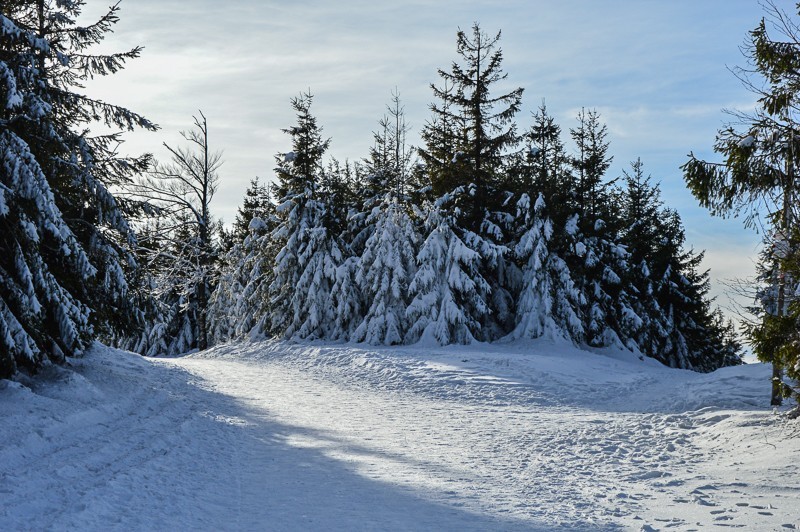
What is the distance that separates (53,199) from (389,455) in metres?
7.15

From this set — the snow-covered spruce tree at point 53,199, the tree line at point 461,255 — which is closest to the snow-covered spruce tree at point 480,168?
the tree line at point 461,255

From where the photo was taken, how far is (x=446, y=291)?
23469mm

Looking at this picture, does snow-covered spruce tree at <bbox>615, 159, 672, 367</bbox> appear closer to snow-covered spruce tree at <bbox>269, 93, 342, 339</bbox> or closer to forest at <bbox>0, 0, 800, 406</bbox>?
forest at <bbox>0, 0, 800, 406</bbox>

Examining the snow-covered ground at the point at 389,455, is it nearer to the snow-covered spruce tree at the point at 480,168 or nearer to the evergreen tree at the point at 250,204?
the snow-covered spruce tree at the point at 480,168

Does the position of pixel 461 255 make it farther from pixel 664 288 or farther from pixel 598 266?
pixel 664 288

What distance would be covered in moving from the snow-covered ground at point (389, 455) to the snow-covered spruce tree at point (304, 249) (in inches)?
409

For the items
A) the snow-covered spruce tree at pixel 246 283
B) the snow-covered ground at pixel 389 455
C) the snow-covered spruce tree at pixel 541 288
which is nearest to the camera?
the snow-covered ground at pixel 389 455

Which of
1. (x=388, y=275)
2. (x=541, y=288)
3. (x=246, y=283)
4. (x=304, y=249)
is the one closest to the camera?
(x=541, y=288)

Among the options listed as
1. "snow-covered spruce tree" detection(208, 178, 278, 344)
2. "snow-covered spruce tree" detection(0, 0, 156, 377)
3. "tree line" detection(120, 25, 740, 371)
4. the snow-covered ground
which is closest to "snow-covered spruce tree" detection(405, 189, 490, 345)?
"tree line" detection(120, 25, 740, 371)

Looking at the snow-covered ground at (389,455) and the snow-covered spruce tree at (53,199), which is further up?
the snow-covered spruce tree at (53,199)

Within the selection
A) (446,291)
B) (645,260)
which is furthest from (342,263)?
(645,260)

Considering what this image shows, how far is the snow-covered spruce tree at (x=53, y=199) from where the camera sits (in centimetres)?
970

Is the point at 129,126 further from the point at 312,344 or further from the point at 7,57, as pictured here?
the point at 312,344

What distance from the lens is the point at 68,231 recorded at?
10.6 meters
